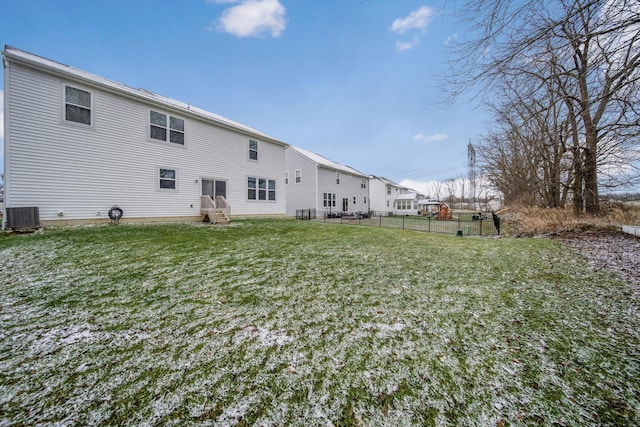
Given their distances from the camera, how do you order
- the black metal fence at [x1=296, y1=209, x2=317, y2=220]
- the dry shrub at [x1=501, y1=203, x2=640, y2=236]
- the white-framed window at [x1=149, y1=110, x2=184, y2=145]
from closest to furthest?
the dry shrub at [x1=501, y1=203, x2=640, y2=236]
the white-framed window at [x1=149, y1=110, x2=184, y2=145]
the black metal fence at [x1=296, y1=209, x2=317, y2=220]

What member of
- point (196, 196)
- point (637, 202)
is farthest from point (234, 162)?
point (637, 202)

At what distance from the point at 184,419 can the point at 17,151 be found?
11212 millimetres

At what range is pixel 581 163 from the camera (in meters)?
9.60

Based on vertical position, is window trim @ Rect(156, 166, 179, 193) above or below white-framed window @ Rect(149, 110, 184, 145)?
below

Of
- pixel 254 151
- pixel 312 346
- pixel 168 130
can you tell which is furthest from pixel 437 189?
pixel 312 346

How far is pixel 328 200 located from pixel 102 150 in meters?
16.2

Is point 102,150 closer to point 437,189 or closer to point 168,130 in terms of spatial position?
point 168,130

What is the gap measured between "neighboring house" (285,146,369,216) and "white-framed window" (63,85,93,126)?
14.2 m

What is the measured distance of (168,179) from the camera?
1102 cm

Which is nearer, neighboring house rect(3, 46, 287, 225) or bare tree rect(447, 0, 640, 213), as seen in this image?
bare tree rect(447, 0, 640, 213)

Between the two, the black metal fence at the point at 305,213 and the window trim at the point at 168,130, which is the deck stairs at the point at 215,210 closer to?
the window trim at the point at 168,130

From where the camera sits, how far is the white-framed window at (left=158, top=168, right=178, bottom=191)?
10805mm

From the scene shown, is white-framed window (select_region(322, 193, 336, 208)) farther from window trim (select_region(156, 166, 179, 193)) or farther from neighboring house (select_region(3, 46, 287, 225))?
window trim (select_region(156, 166, 179, 193))

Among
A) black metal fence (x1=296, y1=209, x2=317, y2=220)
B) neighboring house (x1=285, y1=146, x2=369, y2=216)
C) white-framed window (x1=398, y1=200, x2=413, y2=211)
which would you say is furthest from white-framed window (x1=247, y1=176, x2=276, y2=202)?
white-framed window (x1=398, y1=200, x2=413, y2=211)
